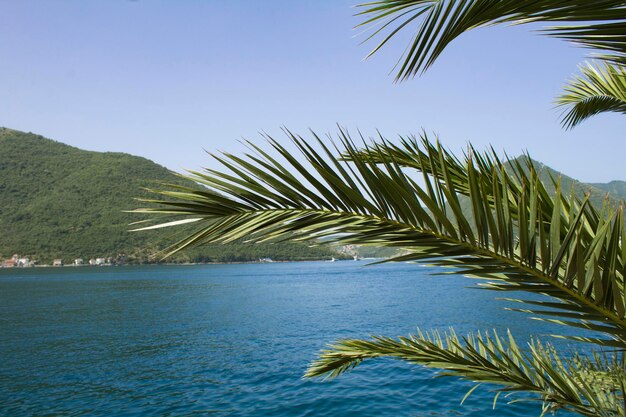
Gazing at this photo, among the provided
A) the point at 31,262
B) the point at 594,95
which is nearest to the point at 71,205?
the point at 31,262

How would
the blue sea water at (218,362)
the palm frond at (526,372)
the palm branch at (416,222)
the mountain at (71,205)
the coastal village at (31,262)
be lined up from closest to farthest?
the palm branch at (416,222), the palm frond at (526,372), the blue sea water at (218,362), the coastal village at (31,262), the mountain at (71,205)

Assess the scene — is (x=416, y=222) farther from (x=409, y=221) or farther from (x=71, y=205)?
(x=71, y=205)

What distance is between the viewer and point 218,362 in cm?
1956

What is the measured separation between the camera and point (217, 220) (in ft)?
5.69

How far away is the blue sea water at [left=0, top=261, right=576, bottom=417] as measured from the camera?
13.1 m

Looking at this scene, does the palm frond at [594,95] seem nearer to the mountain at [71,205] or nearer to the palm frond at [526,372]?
the palm frond at [526,372]

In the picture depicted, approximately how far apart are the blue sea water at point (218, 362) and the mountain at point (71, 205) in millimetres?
80974

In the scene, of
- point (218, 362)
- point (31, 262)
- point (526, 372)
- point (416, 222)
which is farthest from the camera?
point (31, 262)

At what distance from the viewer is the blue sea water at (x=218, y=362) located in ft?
43.1

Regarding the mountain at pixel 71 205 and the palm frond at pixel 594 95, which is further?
the mountain at pixel 71 205

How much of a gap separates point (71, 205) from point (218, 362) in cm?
14284

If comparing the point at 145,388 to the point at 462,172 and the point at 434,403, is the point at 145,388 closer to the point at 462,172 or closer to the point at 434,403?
the point at 434,403

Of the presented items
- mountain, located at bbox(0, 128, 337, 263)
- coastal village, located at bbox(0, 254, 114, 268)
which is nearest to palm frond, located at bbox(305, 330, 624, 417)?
mountain, located at bbox(0, 128, 337, 263)

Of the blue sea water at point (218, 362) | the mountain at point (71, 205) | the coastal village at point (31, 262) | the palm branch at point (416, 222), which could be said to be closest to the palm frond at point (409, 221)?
the palm branch at point (416, 222)
